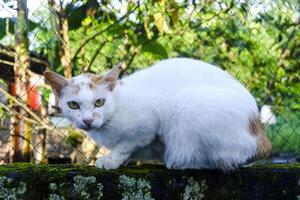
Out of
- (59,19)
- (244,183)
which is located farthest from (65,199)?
(59,19)

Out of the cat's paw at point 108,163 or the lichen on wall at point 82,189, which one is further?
the cat's paw at point 108,163

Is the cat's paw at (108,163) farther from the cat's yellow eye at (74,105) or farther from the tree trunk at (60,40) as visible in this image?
the tree trunk at (60,40)

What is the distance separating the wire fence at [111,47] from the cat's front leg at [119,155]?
2.50 ft

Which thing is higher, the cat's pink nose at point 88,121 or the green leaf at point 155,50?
the green leaf at point 155,50

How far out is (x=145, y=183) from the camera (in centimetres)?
220

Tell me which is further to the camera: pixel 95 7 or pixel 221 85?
pixel 95 7

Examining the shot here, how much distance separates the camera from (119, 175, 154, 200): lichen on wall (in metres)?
2.17

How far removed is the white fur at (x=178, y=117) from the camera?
2.13 m

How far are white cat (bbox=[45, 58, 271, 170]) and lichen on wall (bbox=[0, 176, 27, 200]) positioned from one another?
332 mm

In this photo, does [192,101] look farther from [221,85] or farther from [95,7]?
[95,7]

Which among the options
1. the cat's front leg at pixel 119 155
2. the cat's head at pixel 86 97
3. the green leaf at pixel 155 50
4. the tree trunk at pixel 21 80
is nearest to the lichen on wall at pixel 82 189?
the cat's front leg at pixel 119 155

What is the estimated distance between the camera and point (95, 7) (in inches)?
128

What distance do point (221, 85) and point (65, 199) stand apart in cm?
82

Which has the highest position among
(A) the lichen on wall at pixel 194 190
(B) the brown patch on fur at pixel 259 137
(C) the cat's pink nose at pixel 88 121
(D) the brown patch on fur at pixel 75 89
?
(D) the brown patch on fur at pixel 75 89
